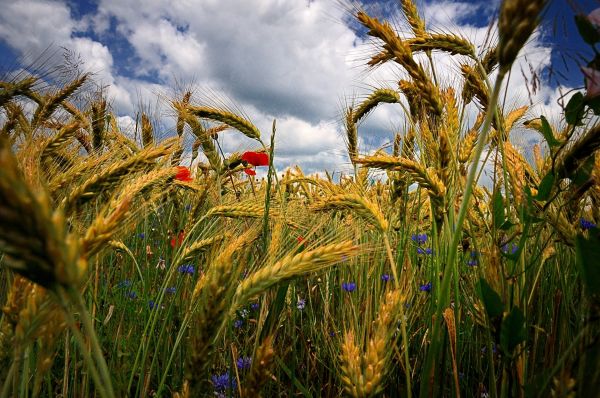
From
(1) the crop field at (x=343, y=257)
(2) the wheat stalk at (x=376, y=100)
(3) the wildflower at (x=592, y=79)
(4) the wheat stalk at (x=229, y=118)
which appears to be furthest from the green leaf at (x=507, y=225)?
(4) the wheat stalk at (x=229, y=118)

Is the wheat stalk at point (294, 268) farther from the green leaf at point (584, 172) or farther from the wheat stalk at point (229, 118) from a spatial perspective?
the wheat stalk at point (229, 118)

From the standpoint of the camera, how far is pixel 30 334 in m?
0.68

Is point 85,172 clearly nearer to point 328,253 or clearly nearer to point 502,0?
point 328,253

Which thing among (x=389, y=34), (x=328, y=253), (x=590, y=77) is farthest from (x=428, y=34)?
(x=328, y=253)

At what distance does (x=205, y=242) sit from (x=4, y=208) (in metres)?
1.04

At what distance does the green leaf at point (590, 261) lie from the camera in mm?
744

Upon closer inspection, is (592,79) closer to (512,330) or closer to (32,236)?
(512,330)

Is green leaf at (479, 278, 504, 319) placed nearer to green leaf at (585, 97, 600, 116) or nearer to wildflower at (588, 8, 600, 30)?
green leaf at (585, 97, 600, 116)

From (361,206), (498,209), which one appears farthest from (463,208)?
(361,206)

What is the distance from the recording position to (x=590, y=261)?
757 mm

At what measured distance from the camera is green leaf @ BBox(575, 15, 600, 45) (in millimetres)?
751

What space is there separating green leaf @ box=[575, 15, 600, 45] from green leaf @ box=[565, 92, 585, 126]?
0.42ft

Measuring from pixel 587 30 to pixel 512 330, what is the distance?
67cm

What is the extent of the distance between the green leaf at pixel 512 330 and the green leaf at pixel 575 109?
0.47 meters
